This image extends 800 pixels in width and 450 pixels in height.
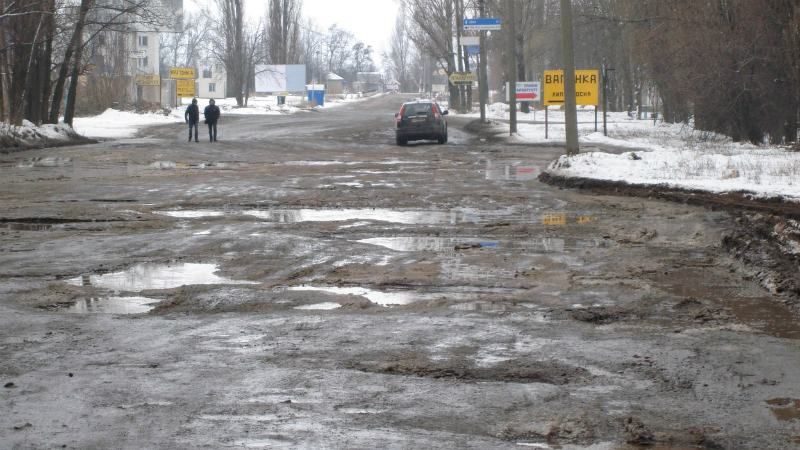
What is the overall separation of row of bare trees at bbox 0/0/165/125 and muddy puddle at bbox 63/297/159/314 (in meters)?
27.9

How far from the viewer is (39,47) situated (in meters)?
39.8

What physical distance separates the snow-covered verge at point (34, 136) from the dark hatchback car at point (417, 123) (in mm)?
12717

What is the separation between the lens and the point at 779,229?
1149cm

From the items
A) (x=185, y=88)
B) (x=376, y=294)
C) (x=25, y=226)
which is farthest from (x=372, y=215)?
(x=185, y=88)

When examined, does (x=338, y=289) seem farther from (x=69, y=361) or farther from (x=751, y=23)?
(x=751, y=23)

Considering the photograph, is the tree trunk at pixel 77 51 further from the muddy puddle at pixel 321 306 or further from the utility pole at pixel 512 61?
the muddy puddle at pixel 321 306

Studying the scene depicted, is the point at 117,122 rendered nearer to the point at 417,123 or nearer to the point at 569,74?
the point at 417,123

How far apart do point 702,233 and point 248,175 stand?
42.4 feet

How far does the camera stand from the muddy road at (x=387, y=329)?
550cm

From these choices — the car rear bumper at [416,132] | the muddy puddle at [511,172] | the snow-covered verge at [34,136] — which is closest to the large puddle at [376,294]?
the muddy puddle at [511,172]

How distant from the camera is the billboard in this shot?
97025 mm

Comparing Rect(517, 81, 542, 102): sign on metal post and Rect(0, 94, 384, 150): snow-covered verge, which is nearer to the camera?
Rect(0, 94, 384, 150): snow-covered verge

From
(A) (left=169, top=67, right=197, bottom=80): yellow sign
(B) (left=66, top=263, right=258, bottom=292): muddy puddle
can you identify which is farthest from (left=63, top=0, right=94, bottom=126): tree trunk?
(B) (left=66, top=263, right=258, bottom=292): muddy puddle

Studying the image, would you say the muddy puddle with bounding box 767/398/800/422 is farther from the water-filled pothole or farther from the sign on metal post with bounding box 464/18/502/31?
the sign on metal post with bounding box 464/18/502/31
